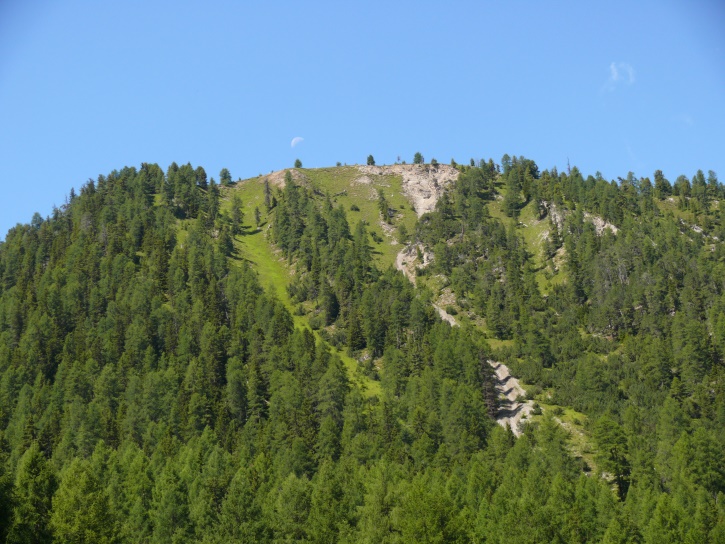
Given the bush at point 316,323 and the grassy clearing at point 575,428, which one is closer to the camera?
the grassy clearing at point 575,428

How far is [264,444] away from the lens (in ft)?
374

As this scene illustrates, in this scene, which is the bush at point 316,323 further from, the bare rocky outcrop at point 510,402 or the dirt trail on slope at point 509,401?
the bare rocky outcrop at point 510,402

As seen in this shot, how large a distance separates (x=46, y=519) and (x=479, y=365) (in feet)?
329

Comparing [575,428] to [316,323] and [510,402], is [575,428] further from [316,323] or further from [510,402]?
[316,323]

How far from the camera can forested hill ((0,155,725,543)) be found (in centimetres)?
6675

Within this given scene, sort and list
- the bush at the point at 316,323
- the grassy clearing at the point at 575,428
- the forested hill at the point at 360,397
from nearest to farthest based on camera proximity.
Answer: the forested hill at the point at 360,397
the grassy clearing at the point at 575,428
the bush at the point at 316,323

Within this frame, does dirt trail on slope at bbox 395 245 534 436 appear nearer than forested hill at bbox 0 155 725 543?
No

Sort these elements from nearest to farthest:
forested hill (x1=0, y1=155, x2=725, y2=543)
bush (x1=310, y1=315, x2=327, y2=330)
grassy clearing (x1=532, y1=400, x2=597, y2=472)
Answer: forested hill (x1=0, y1=155, x2=725, y2=543) → grassy clearing (x1=532, y1=400, x2=597, y2=472) → bush (x1=310, y1=315, x2=327, y2=330)

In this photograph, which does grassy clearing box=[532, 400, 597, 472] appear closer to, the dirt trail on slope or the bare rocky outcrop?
the bare rocky outcrop

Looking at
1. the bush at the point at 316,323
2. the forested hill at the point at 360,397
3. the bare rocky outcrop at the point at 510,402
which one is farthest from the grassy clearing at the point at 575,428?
the bush at the point at 316,323

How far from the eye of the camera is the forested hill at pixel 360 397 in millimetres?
66750

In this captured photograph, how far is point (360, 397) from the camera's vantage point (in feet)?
430

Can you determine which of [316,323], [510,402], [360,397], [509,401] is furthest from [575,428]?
[316,323]

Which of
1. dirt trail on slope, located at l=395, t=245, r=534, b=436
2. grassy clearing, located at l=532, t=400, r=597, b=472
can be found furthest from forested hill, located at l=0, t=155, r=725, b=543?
dirt trail on slope, located at l=395, t=245, r=534, b=436
